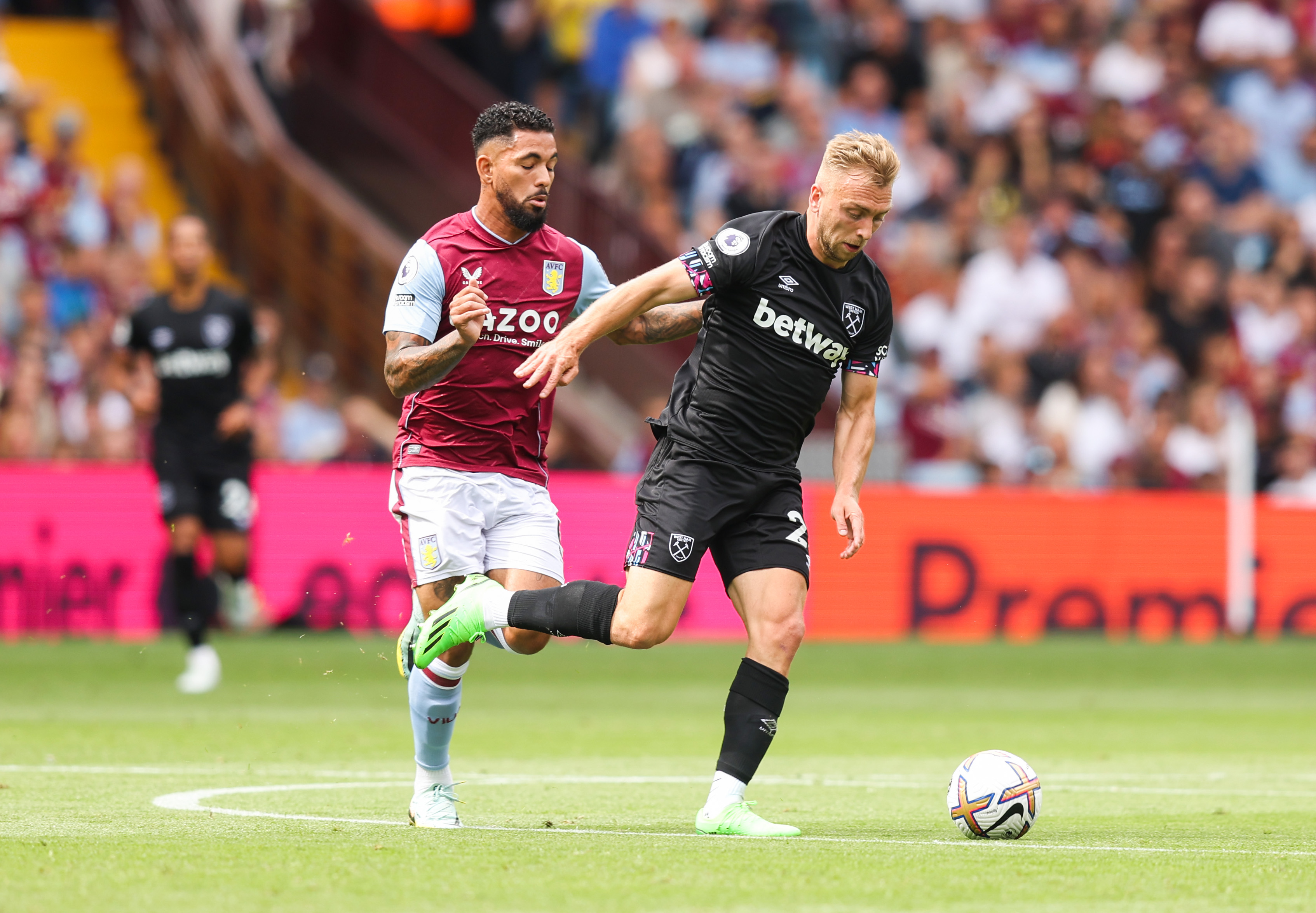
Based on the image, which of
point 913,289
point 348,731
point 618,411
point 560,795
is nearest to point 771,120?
point 913,289

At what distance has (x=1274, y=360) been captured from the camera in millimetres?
21375

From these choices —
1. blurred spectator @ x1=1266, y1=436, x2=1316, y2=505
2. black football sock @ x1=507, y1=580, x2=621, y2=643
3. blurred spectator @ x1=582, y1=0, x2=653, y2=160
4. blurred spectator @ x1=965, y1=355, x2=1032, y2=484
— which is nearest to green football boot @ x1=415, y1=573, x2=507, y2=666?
black football sock @ x1=507, y1=580, x2=621, y2=643

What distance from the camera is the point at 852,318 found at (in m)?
7.15

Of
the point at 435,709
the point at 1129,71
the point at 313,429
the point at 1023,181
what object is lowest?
the point at 435,709

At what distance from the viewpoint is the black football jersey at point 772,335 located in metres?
7.10

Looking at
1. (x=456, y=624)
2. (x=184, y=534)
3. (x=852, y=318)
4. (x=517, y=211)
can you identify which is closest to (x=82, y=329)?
(x=184, y=534)

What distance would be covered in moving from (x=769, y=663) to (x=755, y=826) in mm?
582

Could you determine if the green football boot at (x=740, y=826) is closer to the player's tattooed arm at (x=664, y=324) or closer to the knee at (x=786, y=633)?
the knee at (x=786, y=633)

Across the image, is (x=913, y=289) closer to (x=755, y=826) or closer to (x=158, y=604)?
(x=158, y=604)

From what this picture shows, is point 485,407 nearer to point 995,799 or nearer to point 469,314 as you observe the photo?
point 469,314

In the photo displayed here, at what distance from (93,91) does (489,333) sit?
18.0 m

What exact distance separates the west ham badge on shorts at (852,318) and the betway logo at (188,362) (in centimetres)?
739

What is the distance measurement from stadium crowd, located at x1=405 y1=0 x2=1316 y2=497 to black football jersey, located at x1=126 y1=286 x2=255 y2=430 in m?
7.22

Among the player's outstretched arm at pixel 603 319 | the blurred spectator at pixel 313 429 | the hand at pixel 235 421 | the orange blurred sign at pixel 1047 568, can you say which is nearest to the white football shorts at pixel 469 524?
the player's outstretched arm at pixel 603 319
